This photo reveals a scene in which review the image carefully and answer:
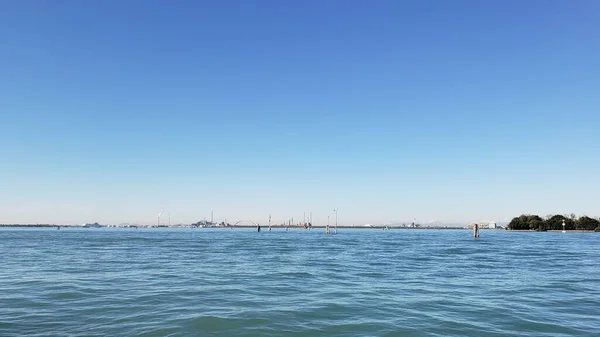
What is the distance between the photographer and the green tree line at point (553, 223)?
166375mm

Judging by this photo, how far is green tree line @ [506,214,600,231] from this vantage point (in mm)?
166375

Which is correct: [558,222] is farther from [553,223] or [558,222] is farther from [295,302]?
[295,302]

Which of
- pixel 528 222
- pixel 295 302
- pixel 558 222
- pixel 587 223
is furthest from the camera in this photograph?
pixel 528 222

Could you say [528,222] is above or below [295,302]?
below

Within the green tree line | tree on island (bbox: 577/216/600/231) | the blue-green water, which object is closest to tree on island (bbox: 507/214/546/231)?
the green tree line

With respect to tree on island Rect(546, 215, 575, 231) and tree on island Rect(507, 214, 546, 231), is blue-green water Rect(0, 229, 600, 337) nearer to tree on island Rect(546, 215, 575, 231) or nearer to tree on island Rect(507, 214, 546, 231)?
tree on island Rect(546, 215, 575, 231)

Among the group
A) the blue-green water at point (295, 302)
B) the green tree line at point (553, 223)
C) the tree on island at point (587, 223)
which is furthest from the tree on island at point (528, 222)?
the blue-green water at point (295, 302)

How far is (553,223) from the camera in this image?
17738 cm

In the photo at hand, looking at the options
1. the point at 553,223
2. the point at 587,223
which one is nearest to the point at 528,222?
the point at 553,223

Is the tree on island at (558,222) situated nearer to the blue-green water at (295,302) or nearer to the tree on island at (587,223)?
the tree on island at (587,223)

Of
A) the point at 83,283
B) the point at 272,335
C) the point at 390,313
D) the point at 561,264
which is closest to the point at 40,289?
the point at 83,283

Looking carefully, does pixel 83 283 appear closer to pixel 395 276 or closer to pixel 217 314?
pixel 217 314

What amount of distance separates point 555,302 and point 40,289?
24.9 metres

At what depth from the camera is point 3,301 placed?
18.1 metres
